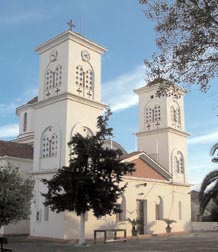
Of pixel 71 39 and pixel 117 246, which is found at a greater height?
pixel 71 39

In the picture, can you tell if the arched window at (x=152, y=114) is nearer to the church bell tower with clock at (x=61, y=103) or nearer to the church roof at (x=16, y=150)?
the church bell tower with clock at (x=61, y=103)

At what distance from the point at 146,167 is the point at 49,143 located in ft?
29.9

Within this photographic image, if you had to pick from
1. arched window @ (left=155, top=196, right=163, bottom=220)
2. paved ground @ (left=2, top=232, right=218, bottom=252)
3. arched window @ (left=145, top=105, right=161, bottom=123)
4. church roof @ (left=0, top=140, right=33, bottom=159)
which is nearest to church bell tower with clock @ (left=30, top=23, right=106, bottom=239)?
church roof @ (left=0, top=140, right=33, bottom=159)

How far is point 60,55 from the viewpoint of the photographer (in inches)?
1168

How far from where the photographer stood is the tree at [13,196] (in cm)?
1670

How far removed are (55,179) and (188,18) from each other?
572 inches

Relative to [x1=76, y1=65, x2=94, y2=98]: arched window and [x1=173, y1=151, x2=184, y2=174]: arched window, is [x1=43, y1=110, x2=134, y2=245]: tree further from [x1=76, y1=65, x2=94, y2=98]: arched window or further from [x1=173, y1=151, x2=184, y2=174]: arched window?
[x1=173, y1=151, x2=184, y2=174]: arched window

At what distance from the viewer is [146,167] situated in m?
33.9

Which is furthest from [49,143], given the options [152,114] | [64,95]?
[152,114]

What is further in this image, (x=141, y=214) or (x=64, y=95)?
(x=141, y=214)

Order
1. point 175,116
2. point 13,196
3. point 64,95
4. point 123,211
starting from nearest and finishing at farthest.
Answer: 1. point 13,196
2. point 64,95
3. point 123,211
4. point 175,116

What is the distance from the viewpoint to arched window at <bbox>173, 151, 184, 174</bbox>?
37.5 meters

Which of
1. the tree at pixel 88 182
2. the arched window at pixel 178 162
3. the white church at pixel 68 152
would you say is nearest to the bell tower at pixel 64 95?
the white church at pixel 68 152

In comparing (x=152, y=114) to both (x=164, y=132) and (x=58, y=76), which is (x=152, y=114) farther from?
(x=58, y=76)
